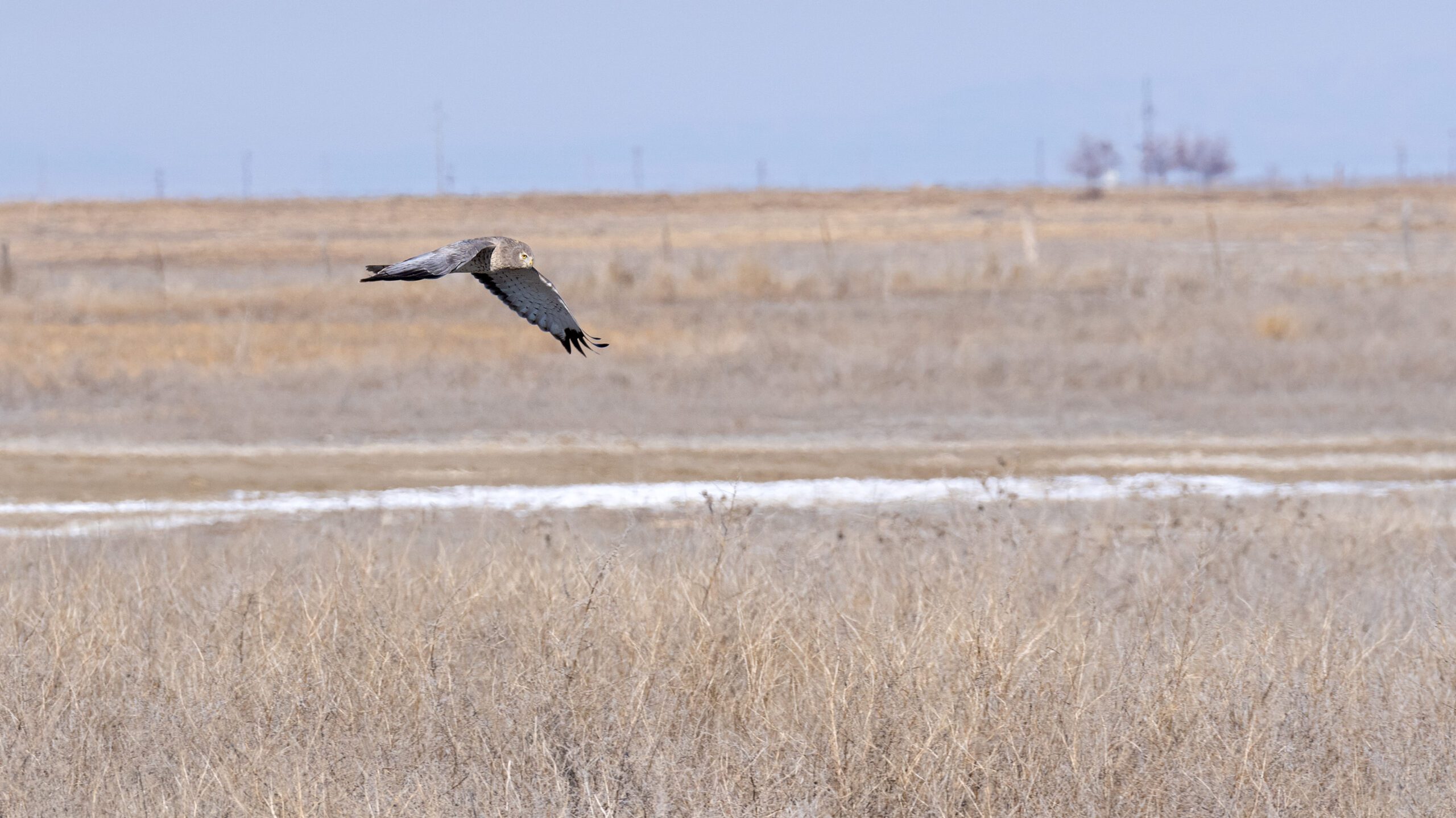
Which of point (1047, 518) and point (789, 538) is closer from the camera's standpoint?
point (789, 538)

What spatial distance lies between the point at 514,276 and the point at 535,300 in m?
0.08

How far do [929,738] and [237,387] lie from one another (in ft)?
47.0

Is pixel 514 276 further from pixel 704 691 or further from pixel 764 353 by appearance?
pixel 764 353

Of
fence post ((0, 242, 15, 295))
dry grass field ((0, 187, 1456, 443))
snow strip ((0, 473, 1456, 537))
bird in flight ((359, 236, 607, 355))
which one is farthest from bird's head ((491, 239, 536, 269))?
fence post ((0, 242, 15, 295))

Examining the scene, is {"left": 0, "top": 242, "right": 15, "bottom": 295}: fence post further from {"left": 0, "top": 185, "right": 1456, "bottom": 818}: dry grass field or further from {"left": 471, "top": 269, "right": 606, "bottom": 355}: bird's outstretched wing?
{"left": 471, "top": 269, "right": 606, "bottom": 355}: bird's outstretched wing

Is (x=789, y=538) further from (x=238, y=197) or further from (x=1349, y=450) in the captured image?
(x=238, y=197)

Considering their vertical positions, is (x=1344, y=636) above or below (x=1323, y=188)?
below

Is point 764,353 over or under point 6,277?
under

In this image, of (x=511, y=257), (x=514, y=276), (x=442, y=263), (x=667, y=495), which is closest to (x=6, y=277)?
(x=667, y=495)

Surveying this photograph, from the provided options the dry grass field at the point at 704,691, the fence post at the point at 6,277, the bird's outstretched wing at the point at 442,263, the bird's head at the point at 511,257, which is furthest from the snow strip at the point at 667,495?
the fence post at the point at 6,277

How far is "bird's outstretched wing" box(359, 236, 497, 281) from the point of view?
3332 millimetres

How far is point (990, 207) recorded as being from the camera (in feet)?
225

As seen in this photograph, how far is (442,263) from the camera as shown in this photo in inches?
138

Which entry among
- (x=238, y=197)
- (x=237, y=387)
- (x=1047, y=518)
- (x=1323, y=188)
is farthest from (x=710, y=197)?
(x=1047, y=518)
